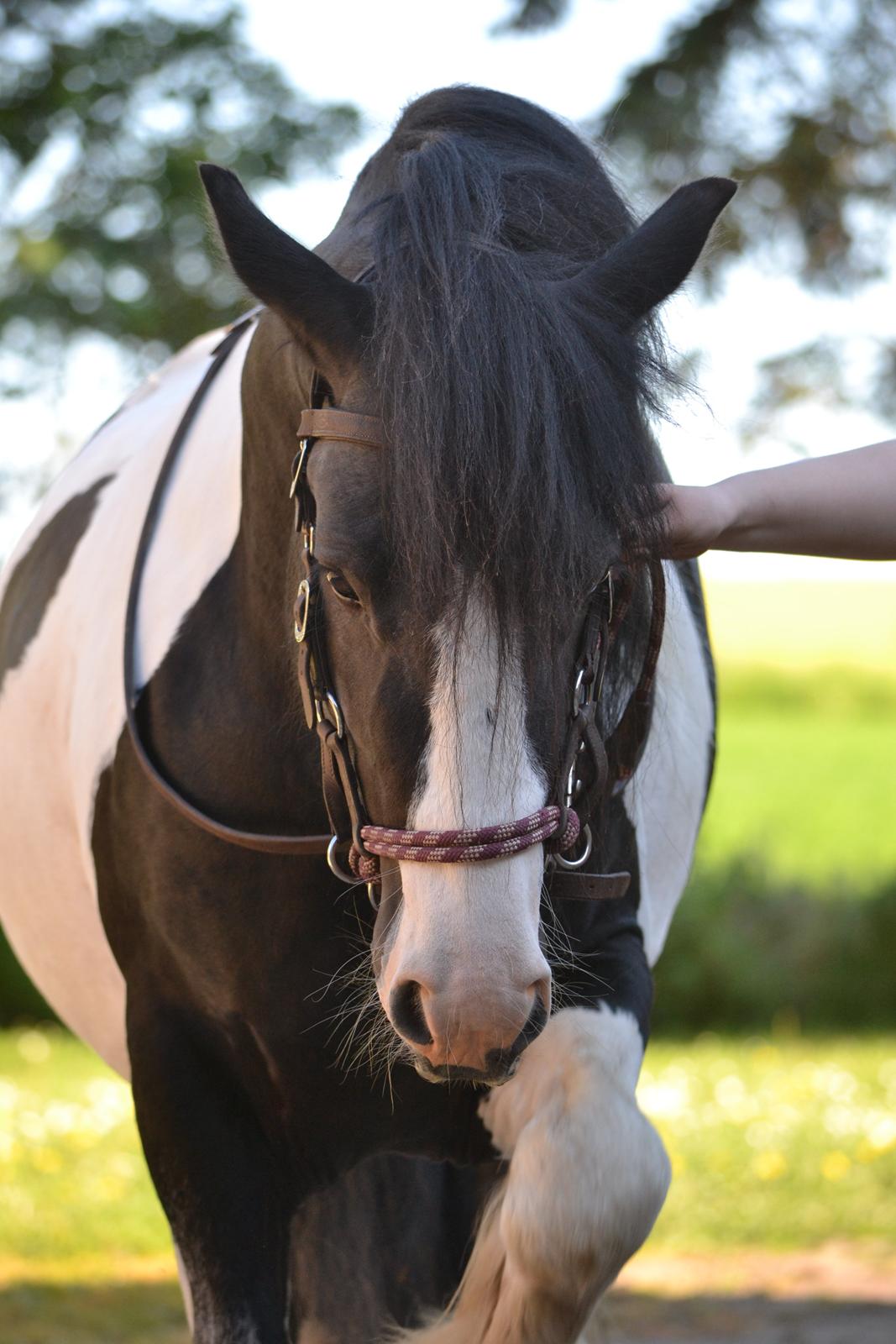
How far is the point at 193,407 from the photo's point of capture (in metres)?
2.81

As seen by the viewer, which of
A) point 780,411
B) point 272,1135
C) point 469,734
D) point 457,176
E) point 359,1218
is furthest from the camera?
point 780,411

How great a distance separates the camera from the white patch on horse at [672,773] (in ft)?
8.34

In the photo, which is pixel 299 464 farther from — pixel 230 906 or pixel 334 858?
pixel 230 906

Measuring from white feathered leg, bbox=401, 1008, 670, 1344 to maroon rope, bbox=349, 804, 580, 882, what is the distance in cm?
39

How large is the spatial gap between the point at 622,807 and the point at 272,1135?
2.45ft

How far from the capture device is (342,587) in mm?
1837

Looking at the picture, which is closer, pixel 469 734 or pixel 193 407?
pixel 469 734

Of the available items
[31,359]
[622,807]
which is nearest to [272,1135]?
[622,807]

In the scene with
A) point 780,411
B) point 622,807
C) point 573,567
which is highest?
point 780,411

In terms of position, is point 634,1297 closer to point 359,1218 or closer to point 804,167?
point 359,1218

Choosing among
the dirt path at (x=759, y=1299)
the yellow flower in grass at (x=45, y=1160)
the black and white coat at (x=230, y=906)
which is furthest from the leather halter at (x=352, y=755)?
the yellow flower in grass at (x=45, y=1160)

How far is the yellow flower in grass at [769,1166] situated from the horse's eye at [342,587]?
472 cm

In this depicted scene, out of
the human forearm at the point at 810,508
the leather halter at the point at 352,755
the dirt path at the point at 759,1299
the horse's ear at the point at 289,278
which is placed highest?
the horse's ear at the point at 289,278

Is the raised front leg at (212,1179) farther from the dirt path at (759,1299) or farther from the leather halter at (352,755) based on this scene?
the dirt path at (759,1299)
